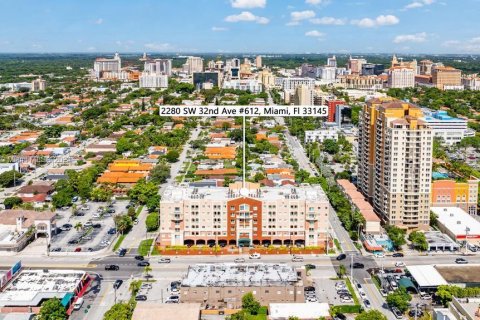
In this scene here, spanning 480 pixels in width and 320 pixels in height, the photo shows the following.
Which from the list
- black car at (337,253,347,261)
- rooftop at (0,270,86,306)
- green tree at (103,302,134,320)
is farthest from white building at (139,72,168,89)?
green tree at (103,302,134,320)

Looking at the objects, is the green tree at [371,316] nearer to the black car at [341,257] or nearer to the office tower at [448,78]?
the black car at [341,257]

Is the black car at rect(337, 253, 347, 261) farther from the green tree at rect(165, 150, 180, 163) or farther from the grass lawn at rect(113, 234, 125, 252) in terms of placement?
the green tree at rect(165, 150, 180, 163)

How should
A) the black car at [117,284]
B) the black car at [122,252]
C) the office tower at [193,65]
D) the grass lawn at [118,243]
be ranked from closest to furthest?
the black car at [117,284], the black car at [122,252], the grass lawn at [118,243], the office tower at [193,65]

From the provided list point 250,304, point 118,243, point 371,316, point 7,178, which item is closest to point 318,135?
point 7,178

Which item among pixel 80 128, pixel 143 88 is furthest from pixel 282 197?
pixel 143 88

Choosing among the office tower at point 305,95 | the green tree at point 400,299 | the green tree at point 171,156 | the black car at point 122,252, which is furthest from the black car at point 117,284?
the office tower at point 305,95

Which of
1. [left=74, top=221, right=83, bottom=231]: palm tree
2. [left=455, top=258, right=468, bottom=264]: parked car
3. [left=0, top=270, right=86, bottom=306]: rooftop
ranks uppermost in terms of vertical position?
[left=74, top=221, right=83, bottom=231]: palm tree

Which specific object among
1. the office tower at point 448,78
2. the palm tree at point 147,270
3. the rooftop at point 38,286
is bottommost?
the palm tree at point 147,270
